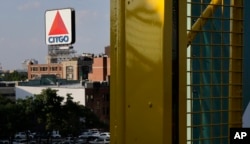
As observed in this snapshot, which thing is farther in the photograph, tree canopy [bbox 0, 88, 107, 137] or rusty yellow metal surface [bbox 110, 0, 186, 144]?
tree canopy [bbox 0, 88, 107, 137]

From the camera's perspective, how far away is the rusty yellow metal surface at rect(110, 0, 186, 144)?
4.44 ft

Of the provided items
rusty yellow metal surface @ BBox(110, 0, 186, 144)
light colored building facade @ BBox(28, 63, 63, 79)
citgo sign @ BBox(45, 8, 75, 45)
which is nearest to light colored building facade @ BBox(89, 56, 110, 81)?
light colored building facade @ BBox(28, 63, 63, 79)

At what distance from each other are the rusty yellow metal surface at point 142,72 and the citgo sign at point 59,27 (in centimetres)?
376

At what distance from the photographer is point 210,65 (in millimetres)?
1664

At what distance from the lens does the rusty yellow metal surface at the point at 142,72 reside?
4.44 ft

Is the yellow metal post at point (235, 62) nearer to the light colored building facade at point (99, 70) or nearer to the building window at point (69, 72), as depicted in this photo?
the light colored building facade at point (99, 70)

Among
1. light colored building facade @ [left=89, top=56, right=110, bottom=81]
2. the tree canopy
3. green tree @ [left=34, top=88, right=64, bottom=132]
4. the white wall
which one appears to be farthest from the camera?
light colored building facade @ [left=89, top=56, right=110, bottom=81]

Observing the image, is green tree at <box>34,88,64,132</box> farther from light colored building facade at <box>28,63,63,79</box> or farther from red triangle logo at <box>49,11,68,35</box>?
light colored building facade at <box>28,63,63,79</box>

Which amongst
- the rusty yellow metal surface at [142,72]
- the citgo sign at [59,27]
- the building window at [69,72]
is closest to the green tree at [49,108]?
the citgo sign at [59,27]

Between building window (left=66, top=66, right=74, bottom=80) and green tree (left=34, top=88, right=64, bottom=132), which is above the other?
building window (left=66, top=66, right=74, bottom=80)

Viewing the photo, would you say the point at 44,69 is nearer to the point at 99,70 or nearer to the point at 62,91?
the point at 99,70

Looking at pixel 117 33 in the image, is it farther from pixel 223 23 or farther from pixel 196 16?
pixel 223 23

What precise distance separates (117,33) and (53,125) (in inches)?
1205

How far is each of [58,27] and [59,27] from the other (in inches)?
3.1
